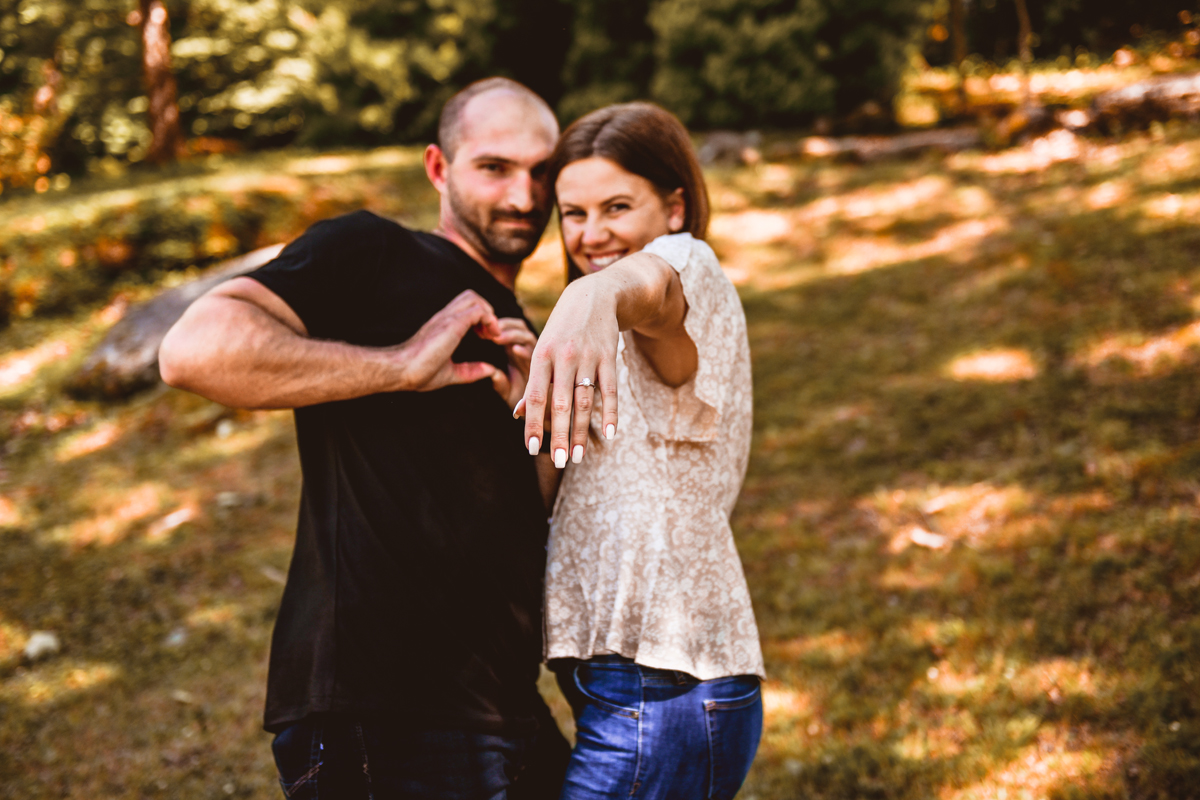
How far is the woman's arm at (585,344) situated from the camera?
1092 mm

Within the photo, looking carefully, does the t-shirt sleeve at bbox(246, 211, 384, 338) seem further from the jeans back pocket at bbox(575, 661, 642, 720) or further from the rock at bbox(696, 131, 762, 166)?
the rock at bbox(696, 131, 762, 166)

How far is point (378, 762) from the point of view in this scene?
1.62m

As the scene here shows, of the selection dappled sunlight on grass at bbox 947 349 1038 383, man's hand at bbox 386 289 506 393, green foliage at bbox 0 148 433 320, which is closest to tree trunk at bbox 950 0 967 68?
dappled sunlight on grass at bbox 947 349 1038 383

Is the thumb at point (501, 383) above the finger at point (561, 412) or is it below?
below

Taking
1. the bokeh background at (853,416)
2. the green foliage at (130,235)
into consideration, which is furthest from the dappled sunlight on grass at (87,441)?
the green foliage at (130,235)

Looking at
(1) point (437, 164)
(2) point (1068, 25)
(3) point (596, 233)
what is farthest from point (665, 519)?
(2) point (1068, 25)

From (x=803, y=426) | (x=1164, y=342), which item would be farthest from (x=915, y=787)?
(x=1164, y=342)

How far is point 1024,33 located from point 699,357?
987 cm

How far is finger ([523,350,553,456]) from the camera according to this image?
1.08 metres

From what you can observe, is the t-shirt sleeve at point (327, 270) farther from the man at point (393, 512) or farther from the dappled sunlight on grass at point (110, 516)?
the dappled sunlight on grass at point (110, 516)

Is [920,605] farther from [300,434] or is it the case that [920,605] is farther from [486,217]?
[300,434]

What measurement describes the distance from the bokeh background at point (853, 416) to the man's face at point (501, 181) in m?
2.42

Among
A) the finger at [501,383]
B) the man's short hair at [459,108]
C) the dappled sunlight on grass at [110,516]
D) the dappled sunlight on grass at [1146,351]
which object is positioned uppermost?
the man's short hair at [459,108]

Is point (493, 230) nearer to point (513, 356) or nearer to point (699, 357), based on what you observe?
point (513, 356)
